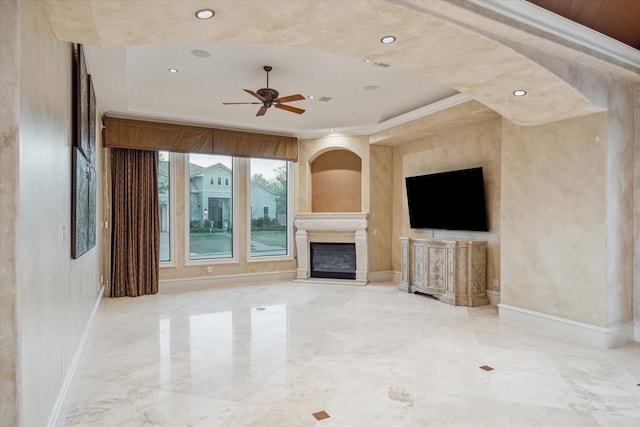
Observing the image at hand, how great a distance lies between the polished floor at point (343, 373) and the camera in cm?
265

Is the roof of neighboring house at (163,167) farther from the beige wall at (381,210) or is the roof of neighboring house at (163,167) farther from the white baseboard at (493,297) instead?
the white baseboard at (493,297)

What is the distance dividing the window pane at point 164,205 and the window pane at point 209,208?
411 mm

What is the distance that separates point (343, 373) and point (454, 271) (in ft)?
10.4

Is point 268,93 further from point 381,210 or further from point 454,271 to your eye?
point 381,210

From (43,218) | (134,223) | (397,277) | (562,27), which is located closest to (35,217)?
(43,218)

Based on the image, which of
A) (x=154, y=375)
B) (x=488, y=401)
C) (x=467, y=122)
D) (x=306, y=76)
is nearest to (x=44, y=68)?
(x=154, y=375)

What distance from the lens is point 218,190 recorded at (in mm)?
7715

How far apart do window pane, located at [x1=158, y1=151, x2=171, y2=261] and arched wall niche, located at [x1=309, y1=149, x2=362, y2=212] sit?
9.55 feet

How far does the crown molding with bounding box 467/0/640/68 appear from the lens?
9.24 feet

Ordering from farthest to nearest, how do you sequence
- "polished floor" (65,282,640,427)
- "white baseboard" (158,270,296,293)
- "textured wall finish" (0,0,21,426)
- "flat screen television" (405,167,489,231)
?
"white baseboard" (158,270,296,293), "flat screen television" (405,167,489,231), "polished floor" (65,282,640,427), "textured wall finish" (0,0,21,426)

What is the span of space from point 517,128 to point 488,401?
11.2 feet

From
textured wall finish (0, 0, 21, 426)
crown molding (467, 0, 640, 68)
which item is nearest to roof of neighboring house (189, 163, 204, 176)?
textured wall finish (0, 0, 21, 426)

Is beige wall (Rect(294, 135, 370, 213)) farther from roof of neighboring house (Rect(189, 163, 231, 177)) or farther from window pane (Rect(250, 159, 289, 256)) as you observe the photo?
roof of neighboring house (Rect(189, 163, 231, 177))

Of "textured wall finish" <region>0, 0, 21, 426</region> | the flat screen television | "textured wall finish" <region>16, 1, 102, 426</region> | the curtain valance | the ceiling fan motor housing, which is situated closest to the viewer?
"textured wall finish" <region>0, 0, 21, 426</region>
